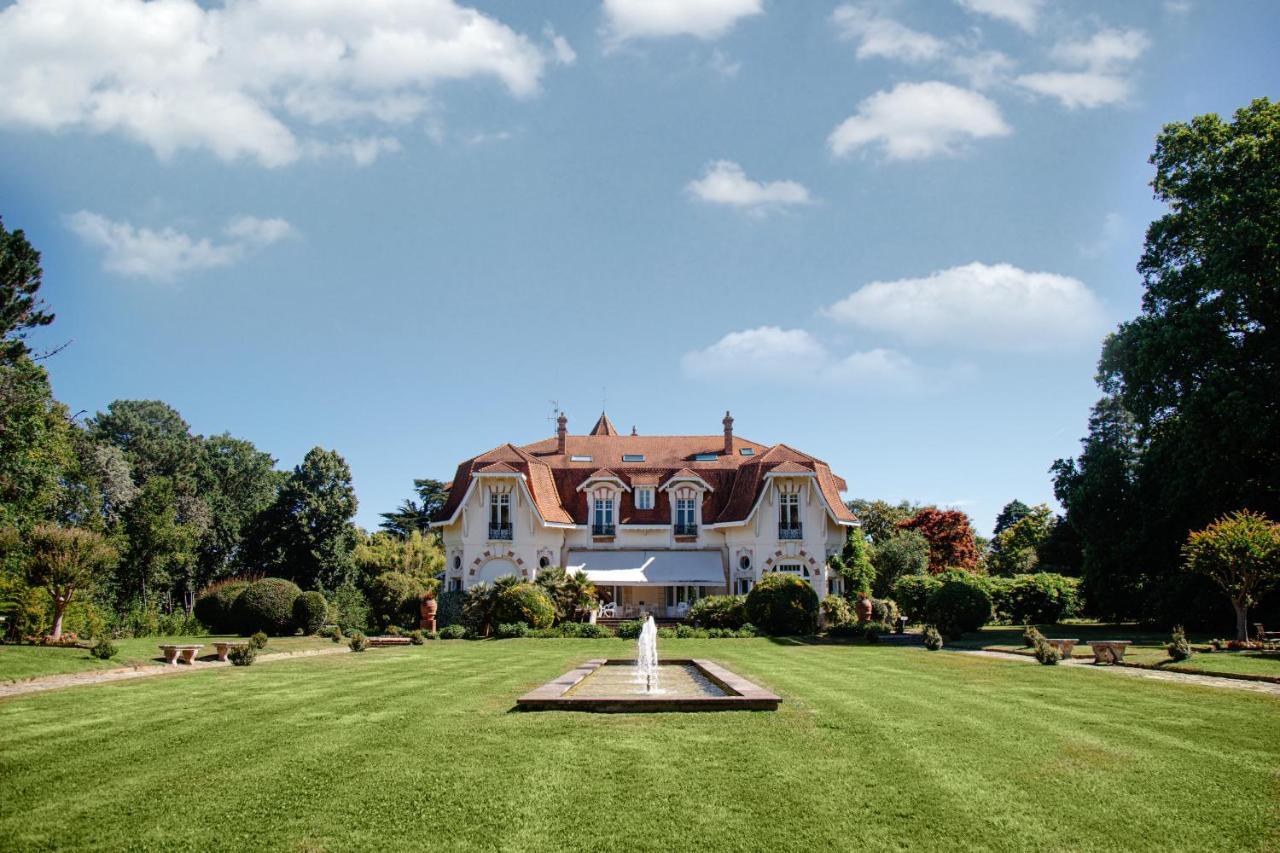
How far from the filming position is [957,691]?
42.1 ft

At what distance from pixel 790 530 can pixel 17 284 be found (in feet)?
95.6

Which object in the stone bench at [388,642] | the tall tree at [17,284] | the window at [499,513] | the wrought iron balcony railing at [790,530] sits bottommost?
the stone bench at [388,642]

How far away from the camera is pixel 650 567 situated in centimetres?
3812

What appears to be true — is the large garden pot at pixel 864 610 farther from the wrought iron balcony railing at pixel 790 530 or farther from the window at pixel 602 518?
the window at pixel 602 518

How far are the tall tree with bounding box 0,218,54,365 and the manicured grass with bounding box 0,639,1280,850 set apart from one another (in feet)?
65.5

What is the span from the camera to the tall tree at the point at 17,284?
27.2m

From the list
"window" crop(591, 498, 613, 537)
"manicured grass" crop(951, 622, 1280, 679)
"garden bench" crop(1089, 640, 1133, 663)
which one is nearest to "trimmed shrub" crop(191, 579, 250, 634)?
"window" crop(591, 498, 613, 537)

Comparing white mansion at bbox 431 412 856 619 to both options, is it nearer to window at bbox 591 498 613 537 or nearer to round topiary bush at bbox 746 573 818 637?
window at bbox 591 498 613 537

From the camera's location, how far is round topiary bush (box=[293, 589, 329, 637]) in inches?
1216

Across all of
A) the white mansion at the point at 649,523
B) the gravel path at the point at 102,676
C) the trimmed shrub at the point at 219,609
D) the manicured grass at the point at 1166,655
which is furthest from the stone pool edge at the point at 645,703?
the white mansion at the point at 649,523

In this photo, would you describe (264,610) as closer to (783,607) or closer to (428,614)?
(428,614)

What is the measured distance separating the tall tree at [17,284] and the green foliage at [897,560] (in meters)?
39.7

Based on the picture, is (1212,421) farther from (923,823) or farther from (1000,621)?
(923,823)

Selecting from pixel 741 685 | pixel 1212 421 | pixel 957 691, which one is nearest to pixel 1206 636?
pixel 1212 421
